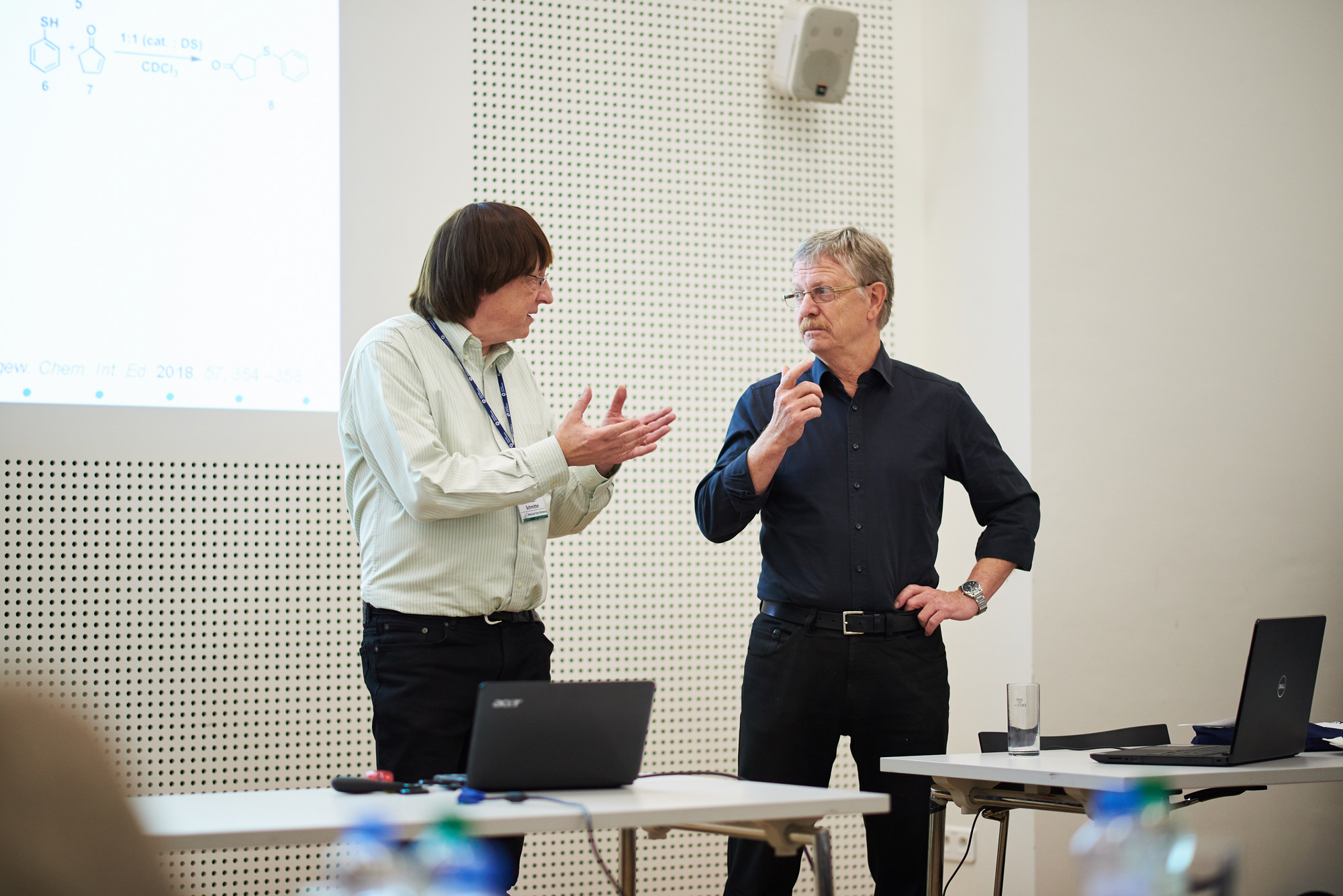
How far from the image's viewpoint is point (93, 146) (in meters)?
3.25

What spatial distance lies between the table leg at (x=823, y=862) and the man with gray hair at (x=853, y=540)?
0.74 metres

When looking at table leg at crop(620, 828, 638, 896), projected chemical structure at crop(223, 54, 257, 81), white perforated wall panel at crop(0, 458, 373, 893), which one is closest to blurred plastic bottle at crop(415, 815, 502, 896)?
table leg at crop(620, 828, 638, 896)

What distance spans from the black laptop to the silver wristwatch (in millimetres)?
486

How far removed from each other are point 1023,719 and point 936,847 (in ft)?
1.00

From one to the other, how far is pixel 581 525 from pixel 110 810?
180cm

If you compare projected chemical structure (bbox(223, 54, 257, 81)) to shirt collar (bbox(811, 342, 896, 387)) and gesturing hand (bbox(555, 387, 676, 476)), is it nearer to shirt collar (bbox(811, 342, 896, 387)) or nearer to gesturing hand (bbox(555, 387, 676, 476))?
gesturing hand (bbox(555, 387, 676, 476))

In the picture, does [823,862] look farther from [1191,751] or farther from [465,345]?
[465,345]

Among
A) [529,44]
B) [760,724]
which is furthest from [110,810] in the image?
[529,44]

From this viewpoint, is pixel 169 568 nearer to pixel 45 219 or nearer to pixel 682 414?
pixel 45 219

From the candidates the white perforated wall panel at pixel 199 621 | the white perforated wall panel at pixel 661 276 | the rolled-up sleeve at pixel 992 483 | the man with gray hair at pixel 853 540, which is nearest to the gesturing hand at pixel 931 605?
the man with gray hair at pixel 853 540

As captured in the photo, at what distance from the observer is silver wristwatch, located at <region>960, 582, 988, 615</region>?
8.44 feet

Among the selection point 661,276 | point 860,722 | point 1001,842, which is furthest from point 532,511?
point 661,276

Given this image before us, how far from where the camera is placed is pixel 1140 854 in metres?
1.20

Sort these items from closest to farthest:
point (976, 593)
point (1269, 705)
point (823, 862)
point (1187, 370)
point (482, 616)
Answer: point (823, 862)
point (1269, 705)
point (482, 616)
point (976, 593)
point (1187, 370)
